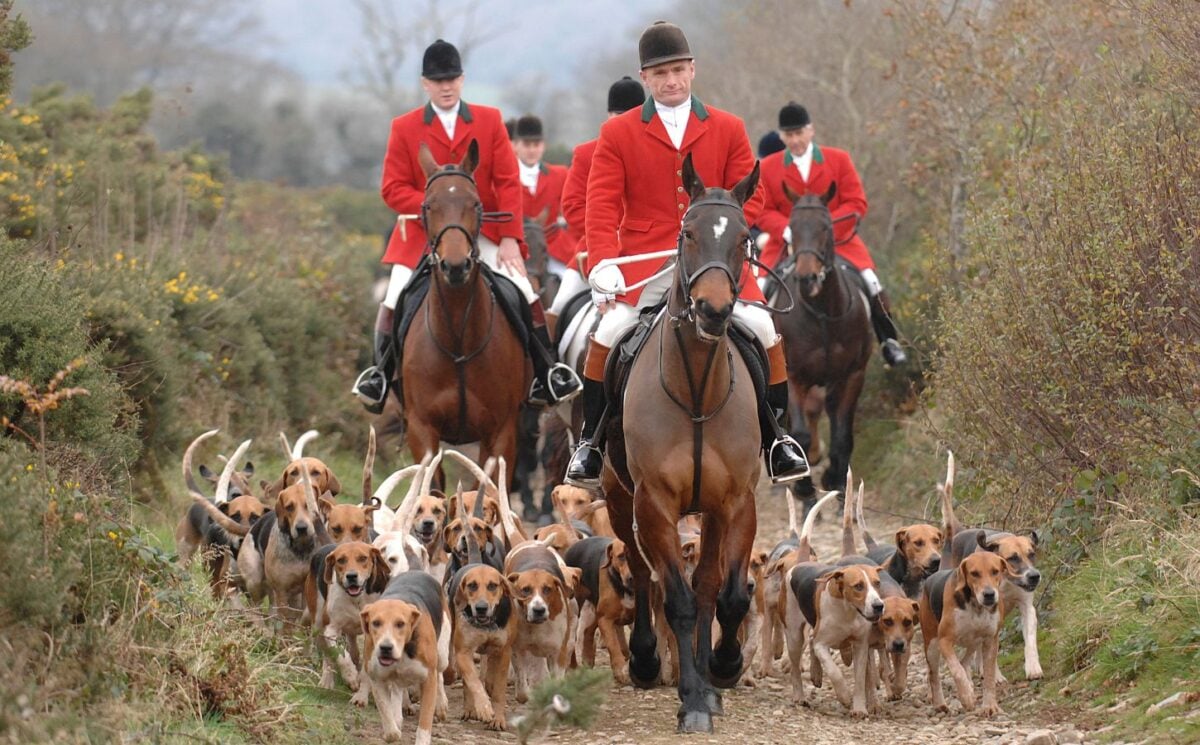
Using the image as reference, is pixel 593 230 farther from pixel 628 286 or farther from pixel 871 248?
pixel 871 248

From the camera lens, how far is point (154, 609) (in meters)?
7.14

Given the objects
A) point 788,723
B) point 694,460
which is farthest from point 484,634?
point 788,723

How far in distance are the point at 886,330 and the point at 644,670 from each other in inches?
241

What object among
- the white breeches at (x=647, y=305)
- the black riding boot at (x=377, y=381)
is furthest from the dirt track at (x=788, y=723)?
the black riding boot at (x=377, y=381)

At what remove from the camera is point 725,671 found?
8.73m

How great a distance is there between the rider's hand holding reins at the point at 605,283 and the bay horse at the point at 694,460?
0.42 metres

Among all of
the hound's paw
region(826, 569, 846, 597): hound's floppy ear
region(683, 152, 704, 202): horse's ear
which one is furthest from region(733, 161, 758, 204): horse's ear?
the hound's paw

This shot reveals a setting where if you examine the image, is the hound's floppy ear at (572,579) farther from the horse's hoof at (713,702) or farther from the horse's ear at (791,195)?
the horse's ear at (791,195)

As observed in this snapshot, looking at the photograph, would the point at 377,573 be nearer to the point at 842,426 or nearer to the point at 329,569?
the point at 329,569

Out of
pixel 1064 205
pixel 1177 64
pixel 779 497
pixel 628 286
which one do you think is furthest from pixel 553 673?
pixel 779 497

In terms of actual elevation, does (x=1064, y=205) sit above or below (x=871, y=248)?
below

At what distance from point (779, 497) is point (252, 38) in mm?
85600

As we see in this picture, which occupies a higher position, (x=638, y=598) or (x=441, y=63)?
(x=441, y=63)

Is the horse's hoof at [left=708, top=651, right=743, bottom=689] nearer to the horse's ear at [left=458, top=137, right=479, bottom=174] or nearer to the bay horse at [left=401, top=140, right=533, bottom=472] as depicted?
the bay horse at [left=401, top=140, right=533, bottom=472]
